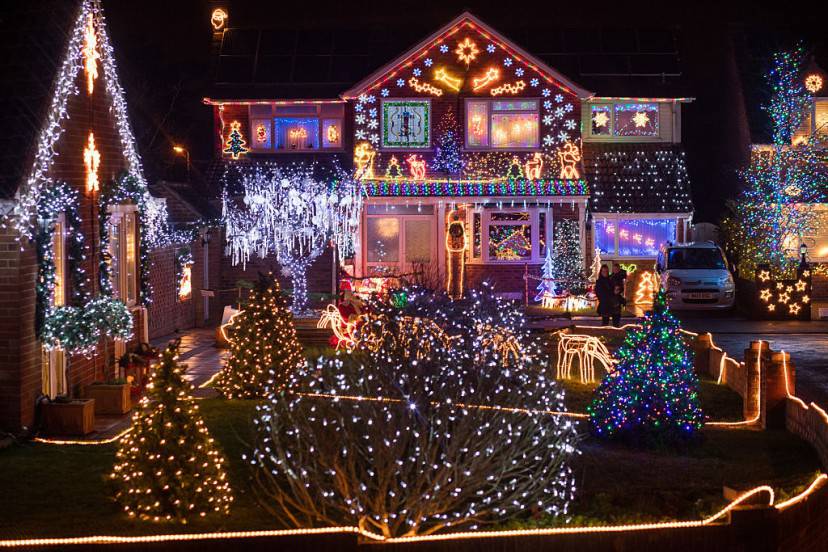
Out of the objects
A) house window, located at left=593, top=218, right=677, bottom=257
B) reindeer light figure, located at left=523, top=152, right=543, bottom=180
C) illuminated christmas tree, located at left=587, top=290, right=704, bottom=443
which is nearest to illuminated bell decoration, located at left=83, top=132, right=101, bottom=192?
illuminated christmas tree, located at left=587, top=290, right=704, bottom=443

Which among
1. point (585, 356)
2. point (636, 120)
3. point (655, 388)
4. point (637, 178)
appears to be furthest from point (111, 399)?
point (636, 120)

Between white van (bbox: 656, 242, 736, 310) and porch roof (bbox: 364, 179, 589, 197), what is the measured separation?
129 inches

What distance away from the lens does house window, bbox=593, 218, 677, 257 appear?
34.7 metres

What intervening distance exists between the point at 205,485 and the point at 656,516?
406 cm

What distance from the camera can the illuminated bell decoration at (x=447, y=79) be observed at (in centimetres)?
3347

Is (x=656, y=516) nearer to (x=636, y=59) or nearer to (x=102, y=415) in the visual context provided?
(x=102, y=415)

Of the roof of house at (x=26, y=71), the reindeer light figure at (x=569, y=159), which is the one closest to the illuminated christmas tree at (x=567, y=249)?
the reindeer light figure at (x=569, y=159)

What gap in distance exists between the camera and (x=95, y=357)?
53.6 ft

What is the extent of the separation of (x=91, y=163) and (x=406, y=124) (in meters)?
18.2

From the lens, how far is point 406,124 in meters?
33.5

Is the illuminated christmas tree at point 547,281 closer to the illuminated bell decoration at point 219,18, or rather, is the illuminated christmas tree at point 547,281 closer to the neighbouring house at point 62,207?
the illuminated bell decoration at point 219,18

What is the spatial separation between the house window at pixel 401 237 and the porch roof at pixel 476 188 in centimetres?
134

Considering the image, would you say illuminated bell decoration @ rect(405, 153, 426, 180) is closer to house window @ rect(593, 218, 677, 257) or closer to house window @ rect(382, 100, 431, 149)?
house window @ rect(382, 100, 431, 149)

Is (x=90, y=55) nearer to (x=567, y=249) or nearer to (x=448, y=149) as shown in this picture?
(x=448, y=149)
